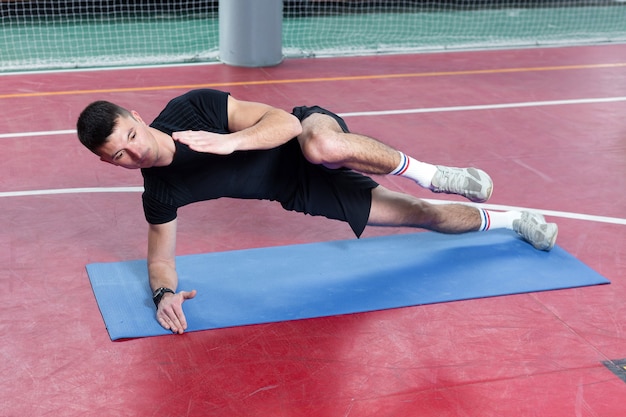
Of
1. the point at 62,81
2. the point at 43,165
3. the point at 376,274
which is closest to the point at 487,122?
the point at 376,274

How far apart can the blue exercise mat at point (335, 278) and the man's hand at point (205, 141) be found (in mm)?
898

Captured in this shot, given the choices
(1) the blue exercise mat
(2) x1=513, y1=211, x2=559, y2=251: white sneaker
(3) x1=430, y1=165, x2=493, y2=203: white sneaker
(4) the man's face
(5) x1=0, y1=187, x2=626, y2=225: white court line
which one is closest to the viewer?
(4) the man's face

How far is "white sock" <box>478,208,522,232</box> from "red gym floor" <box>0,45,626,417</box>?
0.38m

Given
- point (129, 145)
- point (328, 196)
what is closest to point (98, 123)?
point (129, 145)

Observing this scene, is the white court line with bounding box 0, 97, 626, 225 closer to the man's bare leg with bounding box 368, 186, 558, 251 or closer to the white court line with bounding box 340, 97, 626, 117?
the white court line with bounding box 340, 97, 626, 117

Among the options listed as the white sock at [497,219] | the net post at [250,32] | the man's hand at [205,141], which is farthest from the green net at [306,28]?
the man's hand at [205,141]

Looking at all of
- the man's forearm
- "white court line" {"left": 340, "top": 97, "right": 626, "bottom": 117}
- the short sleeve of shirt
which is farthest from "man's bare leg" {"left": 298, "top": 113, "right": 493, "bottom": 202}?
"white court line" {"left": 340, "top": 97, "right": 626, "bottom": 117}

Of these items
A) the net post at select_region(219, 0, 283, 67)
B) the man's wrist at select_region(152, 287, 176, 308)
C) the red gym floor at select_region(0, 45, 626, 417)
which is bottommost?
the red gym floor at select_region(0, 45, 626, 417)

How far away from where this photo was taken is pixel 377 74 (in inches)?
359

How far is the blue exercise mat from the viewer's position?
166 inches

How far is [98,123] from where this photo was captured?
3.65 metres

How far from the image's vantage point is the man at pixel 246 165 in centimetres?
377

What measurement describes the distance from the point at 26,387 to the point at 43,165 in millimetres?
3005

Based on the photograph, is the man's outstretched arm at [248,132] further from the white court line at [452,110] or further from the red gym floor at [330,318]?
the white court line at [452,110]
